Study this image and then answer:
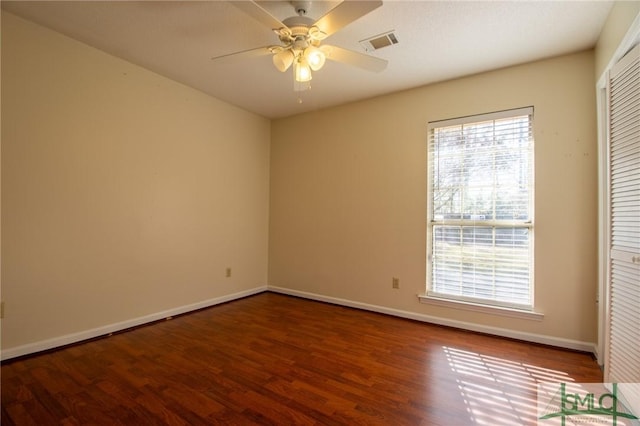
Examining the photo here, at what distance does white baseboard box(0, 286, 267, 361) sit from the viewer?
227 cm

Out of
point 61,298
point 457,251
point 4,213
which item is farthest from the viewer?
Answer: point 457,251

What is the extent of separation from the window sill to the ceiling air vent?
98.2 inches

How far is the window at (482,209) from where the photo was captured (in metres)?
2.79

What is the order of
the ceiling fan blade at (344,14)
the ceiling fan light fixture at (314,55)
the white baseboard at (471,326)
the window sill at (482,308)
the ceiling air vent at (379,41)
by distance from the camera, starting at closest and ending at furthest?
the ceiling fan blade at (344,14) < the ceiling fan light fixture at (314,55) < the ceiling air vent at (379,41) < the white baseboard at (471,326) < the window sill at (482,308)

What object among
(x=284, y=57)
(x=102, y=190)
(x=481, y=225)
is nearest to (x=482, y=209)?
(x=481, y=225)

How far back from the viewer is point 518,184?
2.81 metres

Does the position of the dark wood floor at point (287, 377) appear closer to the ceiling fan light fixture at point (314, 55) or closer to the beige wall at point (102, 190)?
the beige wall at point (102, 190)

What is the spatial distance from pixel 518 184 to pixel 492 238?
1.83 ft

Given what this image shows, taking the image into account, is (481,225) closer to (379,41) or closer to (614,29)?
(614,29)

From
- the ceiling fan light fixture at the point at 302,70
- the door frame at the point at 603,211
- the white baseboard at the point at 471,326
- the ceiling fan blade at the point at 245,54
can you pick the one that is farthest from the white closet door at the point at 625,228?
the ceiling fan blade at the point at 245,54

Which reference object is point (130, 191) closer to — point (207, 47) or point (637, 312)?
point (207, 47)

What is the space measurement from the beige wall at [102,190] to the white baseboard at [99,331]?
0.15 feet

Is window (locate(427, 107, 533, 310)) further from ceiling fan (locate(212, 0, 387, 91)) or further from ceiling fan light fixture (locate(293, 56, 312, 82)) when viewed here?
ceiling fan light fixture (locate(293, 56, 312, 82))

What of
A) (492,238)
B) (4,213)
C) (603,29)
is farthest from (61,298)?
(603,29)
